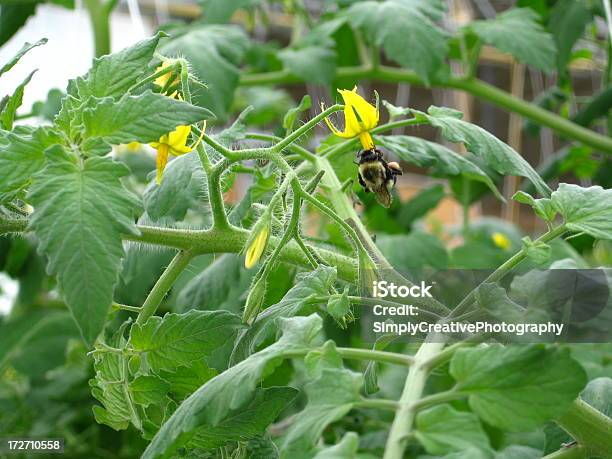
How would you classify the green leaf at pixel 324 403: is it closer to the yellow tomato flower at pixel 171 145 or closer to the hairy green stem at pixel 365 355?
the hairy green stem at pixel 365 355

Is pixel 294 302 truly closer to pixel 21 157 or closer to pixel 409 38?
pixel 21 157

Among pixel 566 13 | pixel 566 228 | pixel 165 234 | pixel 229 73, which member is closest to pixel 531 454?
pixel 566 228

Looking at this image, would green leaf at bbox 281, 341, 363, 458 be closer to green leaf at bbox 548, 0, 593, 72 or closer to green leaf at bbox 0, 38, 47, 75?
green leaf at bbox 0, 38, 47, 75

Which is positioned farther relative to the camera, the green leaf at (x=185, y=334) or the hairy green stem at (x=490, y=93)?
the hairy green stem at (x=490, y=93)

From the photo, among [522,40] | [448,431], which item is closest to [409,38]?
[522,40]

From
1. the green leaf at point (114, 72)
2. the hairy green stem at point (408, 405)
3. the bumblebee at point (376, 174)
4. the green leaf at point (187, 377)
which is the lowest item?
the green leaf at point (187, 377)

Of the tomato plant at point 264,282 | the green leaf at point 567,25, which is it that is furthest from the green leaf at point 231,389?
the green leaf at point 567,25
